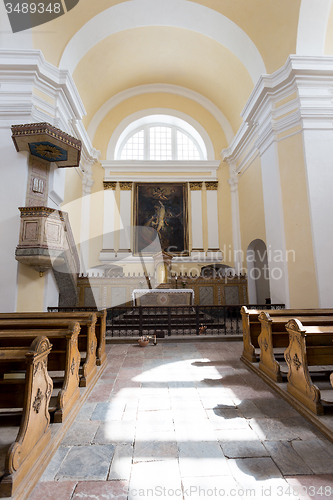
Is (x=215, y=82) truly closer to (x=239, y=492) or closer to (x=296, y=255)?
(x=296, y=255)

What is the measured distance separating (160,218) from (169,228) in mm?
556

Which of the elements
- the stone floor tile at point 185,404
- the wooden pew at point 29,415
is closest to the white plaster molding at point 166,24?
the wooden pew at point 29,415

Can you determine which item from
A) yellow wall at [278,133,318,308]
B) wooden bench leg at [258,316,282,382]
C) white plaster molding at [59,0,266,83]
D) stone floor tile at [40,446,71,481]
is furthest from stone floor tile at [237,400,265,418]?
white plaster molding at [59,0,266,83]

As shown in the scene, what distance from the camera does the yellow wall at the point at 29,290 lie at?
666cm

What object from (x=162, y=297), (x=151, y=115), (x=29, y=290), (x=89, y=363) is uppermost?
(x=151, y=115)

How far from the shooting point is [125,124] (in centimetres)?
1260

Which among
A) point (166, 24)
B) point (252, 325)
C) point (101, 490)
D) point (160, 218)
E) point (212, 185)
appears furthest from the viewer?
point (212, 185)

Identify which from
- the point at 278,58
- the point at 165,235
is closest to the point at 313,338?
the point at 278,58

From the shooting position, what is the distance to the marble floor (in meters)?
1.73

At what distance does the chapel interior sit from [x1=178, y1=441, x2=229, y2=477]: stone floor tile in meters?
0.01

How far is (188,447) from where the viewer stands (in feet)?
7.04

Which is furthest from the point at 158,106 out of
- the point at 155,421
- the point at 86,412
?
the point at 155,421

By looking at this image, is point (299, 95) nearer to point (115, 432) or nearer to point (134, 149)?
point (134, 149)

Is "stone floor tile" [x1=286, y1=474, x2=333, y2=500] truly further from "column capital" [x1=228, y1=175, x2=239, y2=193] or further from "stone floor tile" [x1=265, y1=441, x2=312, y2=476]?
"column capital" [x1=228, y1=175, x2=239, y2=193]
